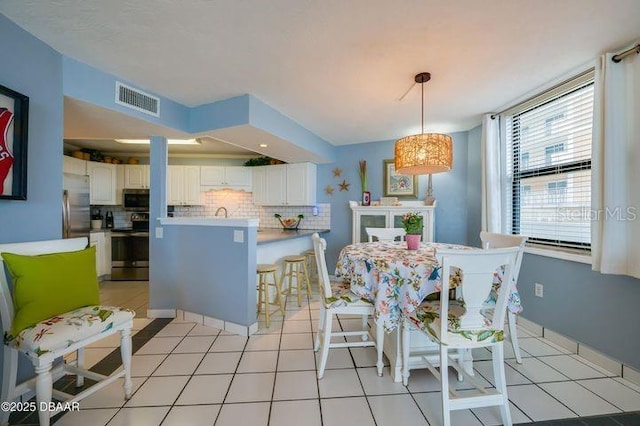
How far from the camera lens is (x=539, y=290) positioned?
2514 millimetres

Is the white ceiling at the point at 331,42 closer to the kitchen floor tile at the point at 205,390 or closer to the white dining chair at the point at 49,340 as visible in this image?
the white dining chair at the point at 49,340

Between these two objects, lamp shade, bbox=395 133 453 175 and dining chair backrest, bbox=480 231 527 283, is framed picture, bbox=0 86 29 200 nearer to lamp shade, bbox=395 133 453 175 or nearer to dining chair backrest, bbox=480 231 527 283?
lamp shade, bbox=395 133 453 175

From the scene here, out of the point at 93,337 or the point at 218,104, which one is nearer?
the point at 93,337

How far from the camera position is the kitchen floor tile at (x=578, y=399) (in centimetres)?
155

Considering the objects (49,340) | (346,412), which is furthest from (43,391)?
(346,412)

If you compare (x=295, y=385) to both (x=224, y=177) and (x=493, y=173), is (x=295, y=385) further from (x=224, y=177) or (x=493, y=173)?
(x=224, y=177)

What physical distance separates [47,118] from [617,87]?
3.94 metres

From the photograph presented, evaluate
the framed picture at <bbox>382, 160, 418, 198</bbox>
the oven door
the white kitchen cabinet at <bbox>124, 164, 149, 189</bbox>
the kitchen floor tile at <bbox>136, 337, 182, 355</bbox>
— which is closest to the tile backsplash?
the white kitchen cabinet at <bbox>124, 164, 149, 189</bbox>

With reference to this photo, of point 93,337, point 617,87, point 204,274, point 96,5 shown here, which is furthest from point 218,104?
point 617,87

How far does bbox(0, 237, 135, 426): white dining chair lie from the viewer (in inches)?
48.2

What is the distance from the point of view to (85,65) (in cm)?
200

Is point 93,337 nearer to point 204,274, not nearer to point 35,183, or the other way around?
point 35,183

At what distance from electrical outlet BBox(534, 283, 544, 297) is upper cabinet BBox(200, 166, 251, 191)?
4.26 metres

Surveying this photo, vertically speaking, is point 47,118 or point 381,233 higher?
point 47,118
